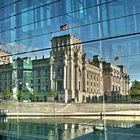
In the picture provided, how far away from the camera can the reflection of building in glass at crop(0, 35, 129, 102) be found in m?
12.4

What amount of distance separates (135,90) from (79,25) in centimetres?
381

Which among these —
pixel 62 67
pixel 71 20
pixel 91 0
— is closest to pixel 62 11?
pixel 71 20

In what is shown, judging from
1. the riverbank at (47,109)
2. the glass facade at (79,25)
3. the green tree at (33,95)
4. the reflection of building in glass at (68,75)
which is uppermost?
the glass facade at (79,25)

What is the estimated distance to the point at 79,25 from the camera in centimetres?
1041

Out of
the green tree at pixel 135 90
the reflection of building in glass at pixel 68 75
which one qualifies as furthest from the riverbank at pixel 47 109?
the green tree at pixel 135 90

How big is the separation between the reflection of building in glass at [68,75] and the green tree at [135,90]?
0.29 meters

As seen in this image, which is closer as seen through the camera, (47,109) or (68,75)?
(68,75)

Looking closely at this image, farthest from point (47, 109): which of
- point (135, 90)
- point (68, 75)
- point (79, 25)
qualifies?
point (79, 25)

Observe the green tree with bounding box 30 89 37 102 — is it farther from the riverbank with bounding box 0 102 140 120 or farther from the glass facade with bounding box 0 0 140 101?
the glass facade with bounding box 0 0 140 101

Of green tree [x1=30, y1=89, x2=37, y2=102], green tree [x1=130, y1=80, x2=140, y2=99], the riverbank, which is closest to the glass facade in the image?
green tree [x1=130, y1=80, x2=140, y2=99]

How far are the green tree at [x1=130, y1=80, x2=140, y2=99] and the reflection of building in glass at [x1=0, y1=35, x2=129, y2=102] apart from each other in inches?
11.5

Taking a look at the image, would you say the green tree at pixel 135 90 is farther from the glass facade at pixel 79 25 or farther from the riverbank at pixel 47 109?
the riverbank at pixel 47 109

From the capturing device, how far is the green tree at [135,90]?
11684mm

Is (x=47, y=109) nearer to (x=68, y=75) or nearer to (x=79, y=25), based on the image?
(x=68, y=75)
